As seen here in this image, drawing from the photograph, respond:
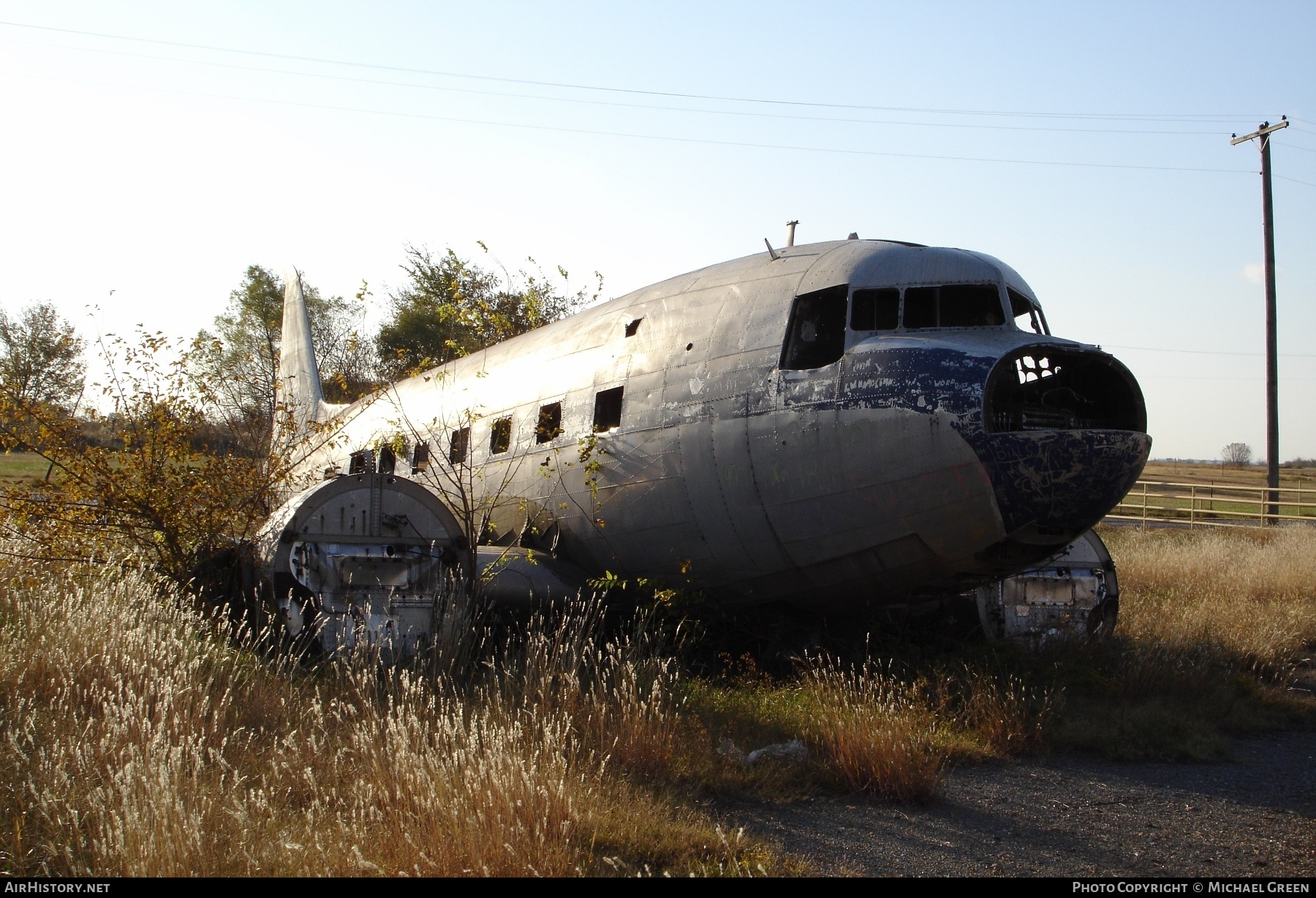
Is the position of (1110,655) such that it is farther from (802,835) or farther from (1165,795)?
(802,835)

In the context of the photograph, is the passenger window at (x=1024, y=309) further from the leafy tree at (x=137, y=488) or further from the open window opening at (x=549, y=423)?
the leafy tree at (x=137, y=488)

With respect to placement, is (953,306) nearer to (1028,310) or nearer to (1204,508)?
(1028,310)

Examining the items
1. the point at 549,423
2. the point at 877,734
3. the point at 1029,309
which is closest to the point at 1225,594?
the point at 1029,309

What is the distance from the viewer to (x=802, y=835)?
5.61 meters

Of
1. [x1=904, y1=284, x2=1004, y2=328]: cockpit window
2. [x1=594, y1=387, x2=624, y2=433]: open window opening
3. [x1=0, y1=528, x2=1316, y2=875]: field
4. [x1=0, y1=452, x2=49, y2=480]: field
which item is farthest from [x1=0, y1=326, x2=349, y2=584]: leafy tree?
[x1=0, y1=452, x2=49, y2=480]: field

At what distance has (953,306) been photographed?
8.00 meters

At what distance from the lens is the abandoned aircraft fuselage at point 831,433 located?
7031 mm

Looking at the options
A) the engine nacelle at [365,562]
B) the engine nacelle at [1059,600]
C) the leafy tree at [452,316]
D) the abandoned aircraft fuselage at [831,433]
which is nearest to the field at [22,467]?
the leafy tree at [452,316]

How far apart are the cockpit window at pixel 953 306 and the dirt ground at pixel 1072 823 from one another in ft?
11.4

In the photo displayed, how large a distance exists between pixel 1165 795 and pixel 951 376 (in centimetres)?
321

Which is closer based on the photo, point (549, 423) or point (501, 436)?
point (549, 423)

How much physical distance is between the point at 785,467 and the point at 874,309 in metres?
1.50

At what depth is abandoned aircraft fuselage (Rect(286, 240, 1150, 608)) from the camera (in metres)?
7.03

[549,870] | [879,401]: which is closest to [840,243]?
[879,401]
